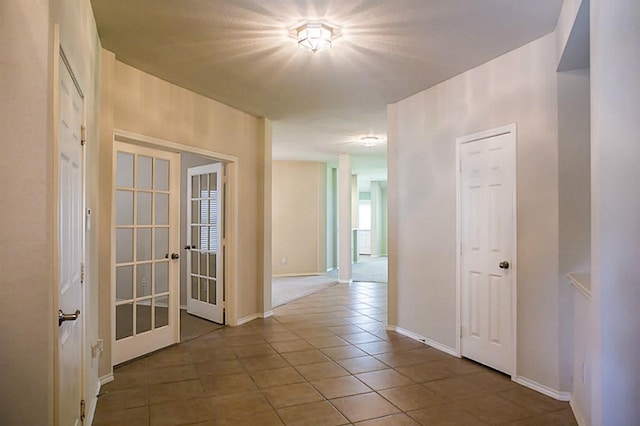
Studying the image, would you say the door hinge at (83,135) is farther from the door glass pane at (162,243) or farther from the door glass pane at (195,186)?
the door glass pane at (195,186)

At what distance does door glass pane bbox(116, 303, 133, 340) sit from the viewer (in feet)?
11.8

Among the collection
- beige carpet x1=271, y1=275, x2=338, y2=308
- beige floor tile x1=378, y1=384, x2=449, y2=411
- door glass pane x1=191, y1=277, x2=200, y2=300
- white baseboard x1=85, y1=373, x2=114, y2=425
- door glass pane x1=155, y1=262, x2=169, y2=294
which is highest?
door glass pane x1=155, y1=262, x2=169, y2=294

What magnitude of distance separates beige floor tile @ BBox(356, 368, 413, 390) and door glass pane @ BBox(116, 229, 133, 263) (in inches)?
91.8

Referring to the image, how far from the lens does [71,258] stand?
1978 millimetres

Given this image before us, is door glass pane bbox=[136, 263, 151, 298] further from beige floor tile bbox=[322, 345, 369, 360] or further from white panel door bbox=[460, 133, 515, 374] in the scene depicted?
white panel door bbox=[460, 133, 515, 374]

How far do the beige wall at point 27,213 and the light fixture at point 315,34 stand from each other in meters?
1.74

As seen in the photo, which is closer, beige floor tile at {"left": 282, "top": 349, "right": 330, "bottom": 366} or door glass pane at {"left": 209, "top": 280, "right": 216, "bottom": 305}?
beige floor tile at {"left": 282, "top": 349, "right": 330, "bottom": 366}

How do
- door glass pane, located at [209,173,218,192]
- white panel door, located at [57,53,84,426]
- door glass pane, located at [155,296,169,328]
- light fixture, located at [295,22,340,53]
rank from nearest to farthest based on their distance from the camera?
white panel door, located at [57,53,84,426], light fixture, located at [295,22,340,53], door glass pane, located at [155,296,169,328], door glass pane, located at [209,173,218,192]

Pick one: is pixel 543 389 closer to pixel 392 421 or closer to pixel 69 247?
pixel 392 421

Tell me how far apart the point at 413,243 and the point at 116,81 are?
3.24 meters

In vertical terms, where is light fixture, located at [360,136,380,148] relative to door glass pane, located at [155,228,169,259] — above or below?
above

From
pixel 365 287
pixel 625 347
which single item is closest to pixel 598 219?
pixel 625 347

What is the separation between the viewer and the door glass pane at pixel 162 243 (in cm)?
400

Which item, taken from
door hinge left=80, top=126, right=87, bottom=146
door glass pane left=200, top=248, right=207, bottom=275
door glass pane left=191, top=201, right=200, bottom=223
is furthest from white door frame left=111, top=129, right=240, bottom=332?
door hinge left=80, top=126, right=87, bottom=146
